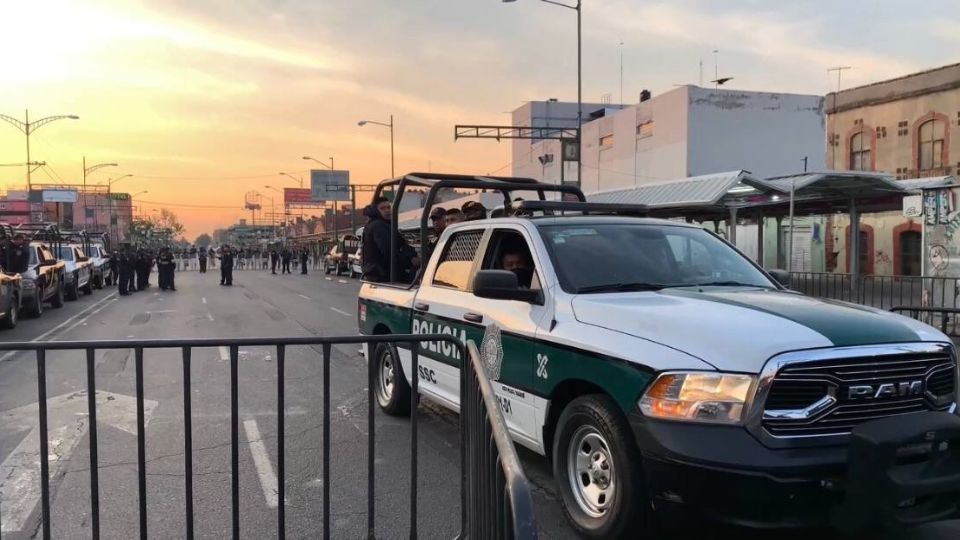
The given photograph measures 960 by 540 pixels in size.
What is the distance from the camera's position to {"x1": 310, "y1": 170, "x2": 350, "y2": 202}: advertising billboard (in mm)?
73375

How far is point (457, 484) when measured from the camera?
203 inches

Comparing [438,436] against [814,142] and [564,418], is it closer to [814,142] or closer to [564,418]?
[564,418]

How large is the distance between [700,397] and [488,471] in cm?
110

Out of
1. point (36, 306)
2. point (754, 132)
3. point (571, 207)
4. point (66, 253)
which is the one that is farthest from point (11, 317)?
point (754, 132)

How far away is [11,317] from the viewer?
15.0 meters

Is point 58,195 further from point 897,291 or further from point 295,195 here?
point 897,291

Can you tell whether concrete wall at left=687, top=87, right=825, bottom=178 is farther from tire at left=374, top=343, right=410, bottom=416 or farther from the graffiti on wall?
tire at left=374, top=343, right=410, bottom=416

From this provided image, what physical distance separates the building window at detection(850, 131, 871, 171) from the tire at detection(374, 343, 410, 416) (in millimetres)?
29388

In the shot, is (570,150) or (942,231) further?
(570,150)

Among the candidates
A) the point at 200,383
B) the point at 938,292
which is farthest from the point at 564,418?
the point at 938,292

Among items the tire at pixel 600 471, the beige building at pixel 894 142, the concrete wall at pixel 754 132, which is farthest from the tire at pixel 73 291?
the concrete wall at pixel 754 132

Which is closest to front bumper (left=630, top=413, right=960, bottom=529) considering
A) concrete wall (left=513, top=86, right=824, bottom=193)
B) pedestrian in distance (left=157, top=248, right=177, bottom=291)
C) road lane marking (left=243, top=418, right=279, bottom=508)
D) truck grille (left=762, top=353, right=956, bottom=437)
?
truck grille (left=762, top=353, right=956, bottom=437)

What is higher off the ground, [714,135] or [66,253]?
[714,135]

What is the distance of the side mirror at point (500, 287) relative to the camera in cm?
453
